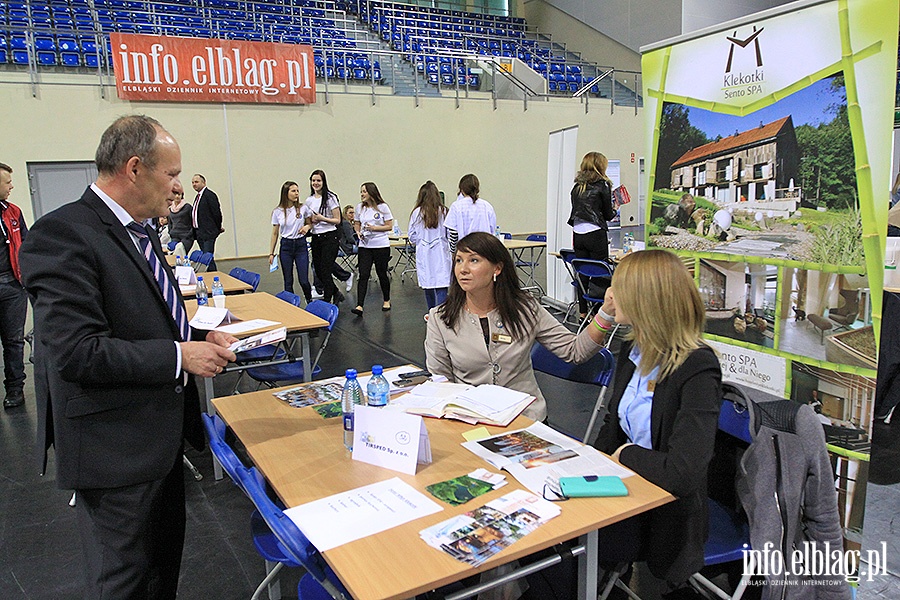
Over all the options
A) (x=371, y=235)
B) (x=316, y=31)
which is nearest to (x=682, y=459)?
(x=371, y=235)

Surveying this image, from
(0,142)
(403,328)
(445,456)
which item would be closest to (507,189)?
(403,328)

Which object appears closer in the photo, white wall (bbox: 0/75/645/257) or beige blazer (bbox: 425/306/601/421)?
beige blazer (bbox: 425/306/601/421)

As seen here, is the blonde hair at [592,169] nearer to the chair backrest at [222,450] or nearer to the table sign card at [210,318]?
the table sign card at [210,318]

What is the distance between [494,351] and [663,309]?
2.77 ft

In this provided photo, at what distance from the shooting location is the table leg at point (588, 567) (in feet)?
5.01

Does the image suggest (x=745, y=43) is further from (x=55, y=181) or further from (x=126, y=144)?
(x=55, y=181)

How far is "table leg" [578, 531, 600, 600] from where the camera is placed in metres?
1.53

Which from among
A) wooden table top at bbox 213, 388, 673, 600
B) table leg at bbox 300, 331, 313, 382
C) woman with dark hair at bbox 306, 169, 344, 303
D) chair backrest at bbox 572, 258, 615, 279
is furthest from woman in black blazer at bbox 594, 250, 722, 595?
woman with dark hair at bbox 306, 169, 344, 303

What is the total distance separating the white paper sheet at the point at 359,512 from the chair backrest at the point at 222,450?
0.18m

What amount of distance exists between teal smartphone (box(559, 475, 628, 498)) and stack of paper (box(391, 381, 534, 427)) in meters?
0.44

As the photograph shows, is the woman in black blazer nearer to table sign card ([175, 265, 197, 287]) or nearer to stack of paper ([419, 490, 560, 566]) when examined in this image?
stack of paper ([419, 490, 560, 566])

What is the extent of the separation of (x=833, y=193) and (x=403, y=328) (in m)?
4.68

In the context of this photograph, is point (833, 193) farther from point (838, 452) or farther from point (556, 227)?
point (556, 227)

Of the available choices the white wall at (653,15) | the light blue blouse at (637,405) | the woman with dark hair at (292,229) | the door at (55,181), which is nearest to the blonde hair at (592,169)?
the woman with dark hair at (292,229)
